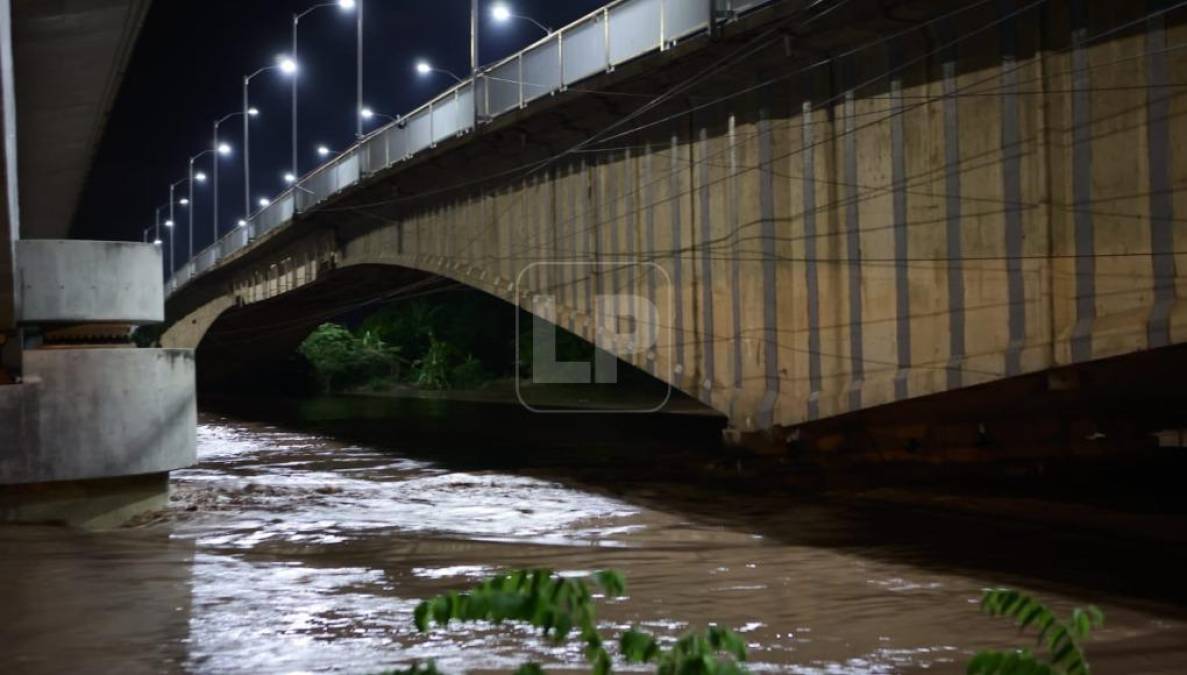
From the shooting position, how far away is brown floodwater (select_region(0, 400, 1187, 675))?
7430 millimetres

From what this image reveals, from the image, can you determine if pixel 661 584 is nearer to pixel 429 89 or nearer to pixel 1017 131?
pixel 1017 131

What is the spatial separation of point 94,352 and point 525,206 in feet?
35.2

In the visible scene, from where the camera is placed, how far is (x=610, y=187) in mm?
18828

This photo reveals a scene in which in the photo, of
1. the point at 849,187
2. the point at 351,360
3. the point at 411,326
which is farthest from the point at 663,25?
the point at 351,360

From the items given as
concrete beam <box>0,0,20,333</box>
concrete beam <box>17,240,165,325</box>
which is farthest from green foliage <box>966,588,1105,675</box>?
concrete beam <box>17,240,165,325</box>

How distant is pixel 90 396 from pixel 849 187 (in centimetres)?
888

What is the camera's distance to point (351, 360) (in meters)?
60.1

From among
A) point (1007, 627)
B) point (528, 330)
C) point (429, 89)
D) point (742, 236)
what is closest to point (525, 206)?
point (742, 236)

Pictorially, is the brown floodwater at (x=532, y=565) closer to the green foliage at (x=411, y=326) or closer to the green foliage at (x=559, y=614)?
the green foliage at (x=559, y=614)

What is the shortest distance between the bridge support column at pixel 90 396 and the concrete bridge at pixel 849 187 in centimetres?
726

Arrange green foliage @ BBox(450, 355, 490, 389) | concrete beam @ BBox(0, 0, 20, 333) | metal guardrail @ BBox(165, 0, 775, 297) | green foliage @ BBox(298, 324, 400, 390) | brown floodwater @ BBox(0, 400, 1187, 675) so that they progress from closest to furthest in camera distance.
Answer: brown floodwater @ BBox(0, 400, 1187, 675) → concrete beam @ BBox(0, 0, 20, 333) → metal guardrail @ BBox(165, 0, 775, 297) → green foliage @ BBox(450, 355, 490, 389) → green foliage @ BBox(298, 324, 400, 390)

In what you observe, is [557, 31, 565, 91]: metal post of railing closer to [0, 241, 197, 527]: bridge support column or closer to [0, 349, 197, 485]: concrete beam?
[0, 241, 197, 527]: bridge support column

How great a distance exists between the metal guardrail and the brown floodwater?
631 centimetres

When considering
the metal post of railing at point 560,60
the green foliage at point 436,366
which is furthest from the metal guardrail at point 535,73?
the green foliage at point 436,366
